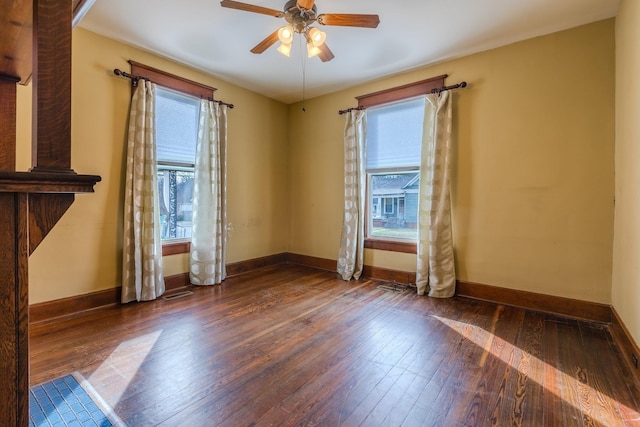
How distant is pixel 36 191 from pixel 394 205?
361 cm

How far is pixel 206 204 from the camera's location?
3.63 m

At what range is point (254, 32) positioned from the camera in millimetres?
2854

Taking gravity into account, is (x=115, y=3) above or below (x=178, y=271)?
above

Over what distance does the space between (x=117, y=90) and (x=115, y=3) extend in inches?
31.8

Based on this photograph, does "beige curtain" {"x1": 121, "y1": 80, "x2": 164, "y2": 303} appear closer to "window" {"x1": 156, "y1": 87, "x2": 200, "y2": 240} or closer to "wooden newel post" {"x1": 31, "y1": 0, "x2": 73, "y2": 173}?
"window" {"x1": 156, "y1": 87, "x2": 200, "y2": 240}

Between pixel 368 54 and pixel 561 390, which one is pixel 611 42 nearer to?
pixel 368 54

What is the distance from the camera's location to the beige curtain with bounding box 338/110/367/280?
3.99 m

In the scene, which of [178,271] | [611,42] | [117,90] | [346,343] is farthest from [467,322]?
[117,90]

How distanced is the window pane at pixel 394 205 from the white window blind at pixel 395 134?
17 centimetres

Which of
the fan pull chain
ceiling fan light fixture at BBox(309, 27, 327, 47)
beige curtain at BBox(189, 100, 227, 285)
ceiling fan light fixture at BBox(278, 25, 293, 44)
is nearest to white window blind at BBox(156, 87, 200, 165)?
beige curtain at BBox(189, 100, 227, 285)

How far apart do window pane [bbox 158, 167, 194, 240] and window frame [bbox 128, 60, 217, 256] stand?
0.40 feet

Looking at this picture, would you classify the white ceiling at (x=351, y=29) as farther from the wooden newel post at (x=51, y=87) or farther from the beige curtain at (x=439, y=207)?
the wooden newel post at (x=51, y=87)

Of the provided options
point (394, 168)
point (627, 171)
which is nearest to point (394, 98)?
point (394, 168)

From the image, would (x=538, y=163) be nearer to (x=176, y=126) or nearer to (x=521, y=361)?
(x=521, y=361)
